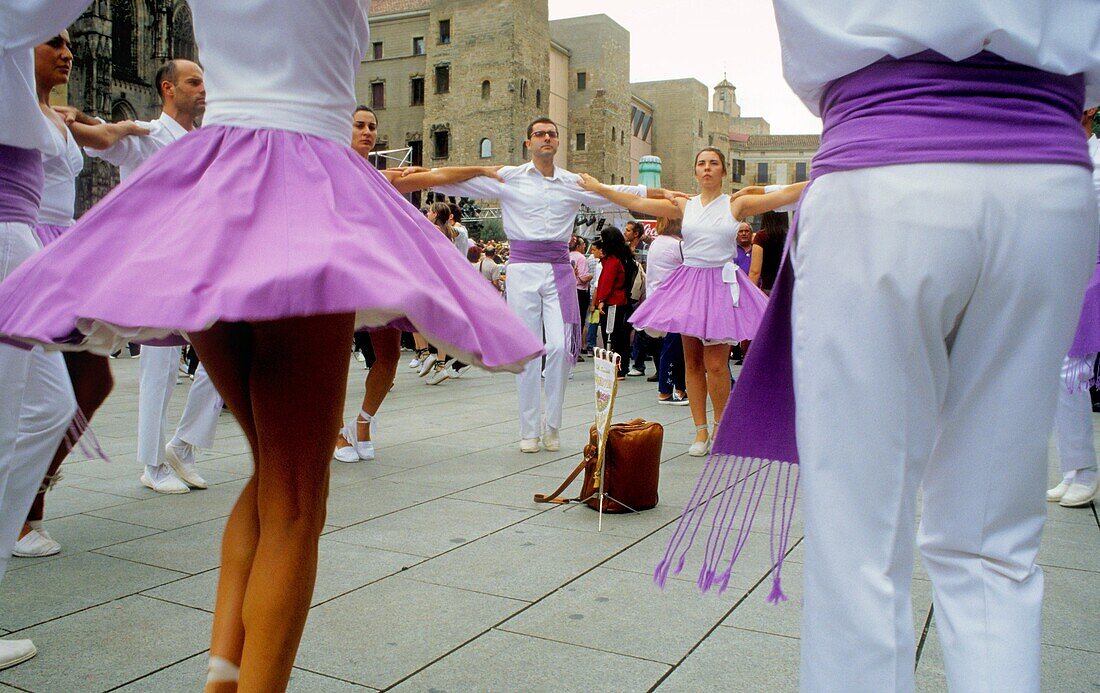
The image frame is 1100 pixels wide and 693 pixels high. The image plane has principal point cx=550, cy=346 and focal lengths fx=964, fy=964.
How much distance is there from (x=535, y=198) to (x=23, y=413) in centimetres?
441

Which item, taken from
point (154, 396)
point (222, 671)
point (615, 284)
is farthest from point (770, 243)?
point (222, 671)

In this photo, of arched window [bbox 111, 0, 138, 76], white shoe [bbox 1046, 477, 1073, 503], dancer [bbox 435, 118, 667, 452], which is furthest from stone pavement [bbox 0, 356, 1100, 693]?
arched window [bbox 111, 0, 138, 76]

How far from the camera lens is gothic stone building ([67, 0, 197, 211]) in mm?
26641

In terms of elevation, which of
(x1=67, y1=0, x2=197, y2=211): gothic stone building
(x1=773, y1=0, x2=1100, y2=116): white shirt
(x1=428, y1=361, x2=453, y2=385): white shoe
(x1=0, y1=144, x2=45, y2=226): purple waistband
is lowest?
(x1=428, y1=361, x2=453, y2=385): white shoe

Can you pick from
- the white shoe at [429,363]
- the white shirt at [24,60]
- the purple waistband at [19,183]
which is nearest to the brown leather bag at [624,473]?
the purple waistband at [19,183]

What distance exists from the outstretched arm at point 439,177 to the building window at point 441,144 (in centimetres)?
5673

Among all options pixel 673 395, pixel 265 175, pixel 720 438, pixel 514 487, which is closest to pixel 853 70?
pixel 720 438

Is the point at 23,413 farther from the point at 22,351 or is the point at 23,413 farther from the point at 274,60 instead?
the point at 274,60

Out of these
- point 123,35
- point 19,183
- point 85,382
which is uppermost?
point 123,35

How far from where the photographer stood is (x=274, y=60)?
2.01m

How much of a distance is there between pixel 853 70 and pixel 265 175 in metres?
1.14

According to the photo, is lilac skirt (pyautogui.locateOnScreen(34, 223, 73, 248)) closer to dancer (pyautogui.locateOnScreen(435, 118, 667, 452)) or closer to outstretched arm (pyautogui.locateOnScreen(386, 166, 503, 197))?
outstretched arm (pyautogui.locateOnScreen(386, 166, 503, 197))

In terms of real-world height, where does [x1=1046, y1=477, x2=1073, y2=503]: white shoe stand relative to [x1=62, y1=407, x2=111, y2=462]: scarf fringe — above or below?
below

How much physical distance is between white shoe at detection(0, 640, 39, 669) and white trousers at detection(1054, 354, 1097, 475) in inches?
192
